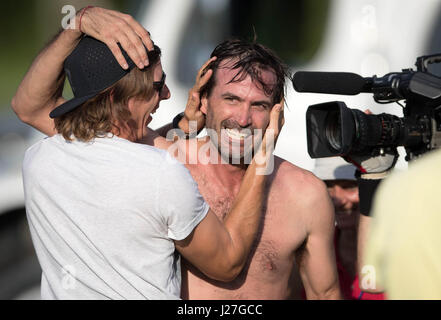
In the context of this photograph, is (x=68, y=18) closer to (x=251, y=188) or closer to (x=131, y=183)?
(x=131, y=183)

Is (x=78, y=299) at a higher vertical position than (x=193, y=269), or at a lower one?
higher

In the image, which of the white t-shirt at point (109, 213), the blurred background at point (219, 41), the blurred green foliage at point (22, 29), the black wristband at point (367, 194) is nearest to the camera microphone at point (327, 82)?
the black wristband at point (367, 194)

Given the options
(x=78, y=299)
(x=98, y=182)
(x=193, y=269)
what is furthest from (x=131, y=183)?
(x=193, y=269)

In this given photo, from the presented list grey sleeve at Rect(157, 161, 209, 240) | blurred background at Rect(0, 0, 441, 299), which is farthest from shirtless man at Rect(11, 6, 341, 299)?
blurred background at Rect(0, 0, 441, 299)

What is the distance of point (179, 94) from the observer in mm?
2971

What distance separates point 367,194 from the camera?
6.23 feet

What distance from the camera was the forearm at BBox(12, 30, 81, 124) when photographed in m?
1.73

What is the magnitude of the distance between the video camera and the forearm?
723mm

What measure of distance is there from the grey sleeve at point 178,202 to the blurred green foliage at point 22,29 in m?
1.60

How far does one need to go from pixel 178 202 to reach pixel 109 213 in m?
0.18

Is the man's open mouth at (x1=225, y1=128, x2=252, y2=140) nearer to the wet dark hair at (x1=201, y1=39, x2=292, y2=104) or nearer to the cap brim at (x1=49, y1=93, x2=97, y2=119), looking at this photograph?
the wet dark hair at (x1=201, y1=39, x2=292, y2=104)

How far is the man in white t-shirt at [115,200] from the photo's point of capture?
1.48 m

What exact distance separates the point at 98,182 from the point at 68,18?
59 cm

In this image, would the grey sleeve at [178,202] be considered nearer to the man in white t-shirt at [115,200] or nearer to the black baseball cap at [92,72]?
the man in white t-shirt at [115,200]
